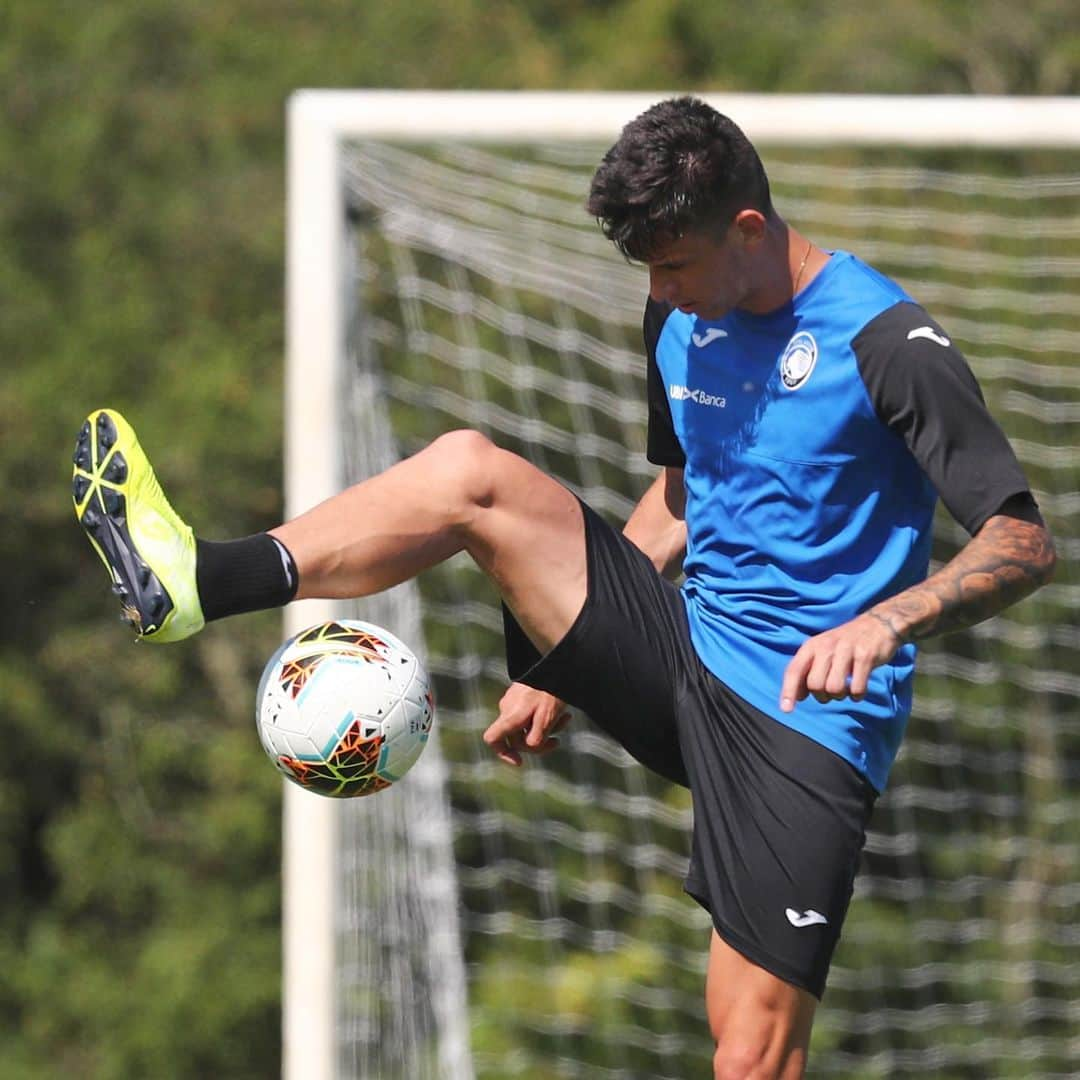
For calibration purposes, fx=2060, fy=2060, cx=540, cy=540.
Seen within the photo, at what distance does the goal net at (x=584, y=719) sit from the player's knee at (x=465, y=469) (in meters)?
1.76

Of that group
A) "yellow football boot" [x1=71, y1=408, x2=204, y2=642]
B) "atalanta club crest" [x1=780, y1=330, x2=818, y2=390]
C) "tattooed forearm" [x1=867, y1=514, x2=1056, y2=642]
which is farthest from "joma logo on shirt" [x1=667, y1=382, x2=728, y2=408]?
"yellow football boot" [x1=71, y1=408, x2=204, y2=642]

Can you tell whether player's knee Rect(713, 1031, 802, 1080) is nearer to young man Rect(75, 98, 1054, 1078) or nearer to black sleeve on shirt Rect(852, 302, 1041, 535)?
young man Rect(75, 98, 1054, 1078)

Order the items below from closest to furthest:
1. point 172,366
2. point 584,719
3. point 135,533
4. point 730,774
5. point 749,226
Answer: point 135,533 < point 749,226 < point 730,774 < point 584,719 < point 172,366

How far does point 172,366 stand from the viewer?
11.6 meters

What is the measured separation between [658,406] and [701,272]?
0.51m

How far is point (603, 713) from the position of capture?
3725mm

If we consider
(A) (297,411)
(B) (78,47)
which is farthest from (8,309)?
(A) (297,411)

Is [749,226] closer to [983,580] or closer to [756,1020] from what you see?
[983,580]

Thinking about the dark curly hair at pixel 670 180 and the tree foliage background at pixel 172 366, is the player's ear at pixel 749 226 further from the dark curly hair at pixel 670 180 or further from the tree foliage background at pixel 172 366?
the tree foliage background at pixel 172 366

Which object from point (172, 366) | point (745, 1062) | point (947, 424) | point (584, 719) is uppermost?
point (947, 424)

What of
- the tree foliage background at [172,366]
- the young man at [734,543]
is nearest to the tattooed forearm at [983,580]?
the young man at [734,543]

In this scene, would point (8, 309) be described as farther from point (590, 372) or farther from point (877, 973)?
point (877, 973)

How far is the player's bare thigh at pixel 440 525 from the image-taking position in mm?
3463

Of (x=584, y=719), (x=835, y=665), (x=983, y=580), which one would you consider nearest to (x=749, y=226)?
(x=983, y=580)
